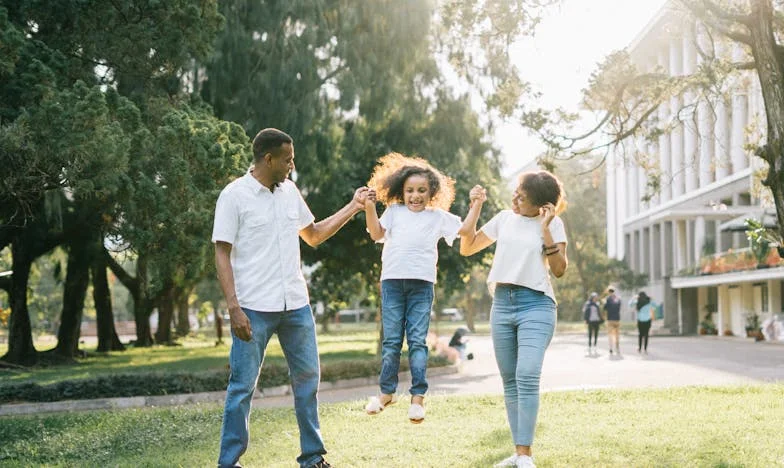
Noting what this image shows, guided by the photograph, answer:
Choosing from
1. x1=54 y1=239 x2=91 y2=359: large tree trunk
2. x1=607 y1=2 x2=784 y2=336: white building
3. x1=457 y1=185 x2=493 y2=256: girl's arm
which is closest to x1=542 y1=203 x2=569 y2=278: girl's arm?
x1=457 y1=185 x2=493 y2=256: girl's arm

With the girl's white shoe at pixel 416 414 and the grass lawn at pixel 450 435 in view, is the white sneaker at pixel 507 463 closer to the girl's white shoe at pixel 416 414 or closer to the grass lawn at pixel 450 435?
the grass lawn at pixel 450 435

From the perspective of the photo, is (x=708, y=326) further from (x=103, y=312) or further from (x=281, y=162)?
(x=281, y=162)

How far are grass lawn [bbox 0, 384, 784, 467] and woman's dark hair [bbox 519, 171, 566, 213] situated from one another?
1.96m

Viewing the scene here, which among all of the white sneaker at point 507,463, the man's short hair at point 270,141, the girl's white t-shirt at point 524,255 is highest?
the man's short hair at point 270,141

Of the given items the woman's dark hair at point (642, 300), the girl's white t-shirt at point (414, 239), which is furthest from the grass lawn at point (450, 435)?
the woman's dark hair at point (642, 300)

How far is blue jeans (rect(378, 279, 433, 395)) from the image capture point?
6.67m

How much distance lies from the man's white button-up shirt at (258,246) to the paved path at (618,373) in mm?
8804

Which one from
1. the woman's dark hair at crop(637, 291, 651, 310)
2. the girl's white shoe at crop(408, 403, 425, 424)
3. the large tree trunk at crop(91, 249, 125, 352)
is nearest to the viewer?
the girl's white shoe at crop(408, 403, 425, 424)

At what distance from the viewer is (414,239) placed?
265 inches

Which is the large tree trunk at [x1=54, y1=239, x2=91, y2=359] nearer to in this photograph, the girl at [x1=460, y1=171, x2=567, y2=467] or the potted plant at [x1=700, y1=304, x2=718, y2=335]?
the girl at [x1=460, y1=171, x2=567, y2=467]

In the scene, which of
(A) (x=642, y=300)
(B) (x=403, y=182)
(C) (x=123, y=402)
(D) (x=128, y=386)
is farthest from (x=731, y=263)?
(B) (x=403, y=182)

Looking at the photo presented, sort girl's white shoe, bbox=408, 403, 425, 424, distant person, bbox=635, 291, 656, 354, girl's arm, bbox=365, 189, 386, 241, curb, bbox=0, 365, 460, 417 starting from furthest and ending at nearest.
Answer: distant person, bbox=635, 291, 656, 354, curb, bbox=0, 365, 460, 417, girl's arm, bbox=365, 189, 386, 241, girl's white shoe, bbox=408, 403, 425, 424

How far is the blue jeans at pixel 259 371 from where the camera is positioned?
5816mm

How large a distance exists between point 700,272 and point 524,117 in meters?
36.4
